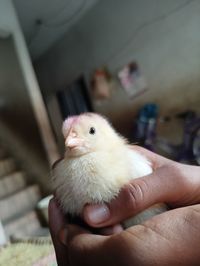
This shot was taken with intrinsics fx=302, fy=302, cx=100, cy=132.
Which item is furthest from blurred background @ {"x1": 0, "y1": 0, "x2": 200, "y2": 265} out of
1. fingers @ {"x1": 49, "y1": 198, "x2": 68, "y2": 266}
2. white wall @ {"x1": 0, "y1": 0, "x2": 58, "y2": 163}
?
fingers @ {"x1": 49, "y1": 198, "x2": 68, "y2": 266}

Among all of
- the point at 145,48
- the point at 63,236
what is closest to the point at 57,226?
the point at 63,236

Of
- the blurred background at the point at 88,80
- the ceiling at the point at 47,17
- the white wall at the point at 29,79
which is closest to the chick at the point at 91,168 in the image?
the blurred background at the point at 88,80

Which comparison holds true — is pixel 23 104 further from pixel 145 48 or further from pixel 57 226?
pixel 57 226

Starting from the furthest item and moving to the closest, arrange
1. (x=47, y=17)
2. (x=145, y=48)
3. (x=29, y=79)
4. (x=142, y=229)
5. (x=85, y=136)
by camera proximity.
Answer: (x=47, y=17) < (x=145, y=48) < (x=29, y=79) < (x=85, y=136) < (x=142, y=229)

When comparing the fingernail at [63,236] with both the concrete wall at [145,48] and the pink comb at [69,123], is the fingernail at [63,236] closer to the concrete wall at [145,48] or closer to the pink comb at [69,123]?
the pink comb at [69,123]

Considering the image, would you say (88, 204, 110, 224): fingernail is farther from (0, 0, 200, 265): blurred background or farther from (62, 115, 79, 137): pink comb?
(0, 0, 200, 265): blurred background

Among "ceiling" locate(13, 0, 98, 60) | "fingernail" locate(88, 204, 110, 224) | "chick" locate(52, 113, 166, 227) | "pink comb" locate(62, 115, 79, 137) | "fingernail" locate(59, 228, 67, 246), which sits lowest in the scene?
"fingernail" locate(59, 228, 67, 246)

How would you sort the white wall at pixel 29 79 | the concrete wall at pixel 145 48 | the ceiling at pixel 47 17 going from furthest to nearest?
the ceiling at pixel 47 17
the concrete wall at pixel 145 48
the white wall at pixel 29 79
